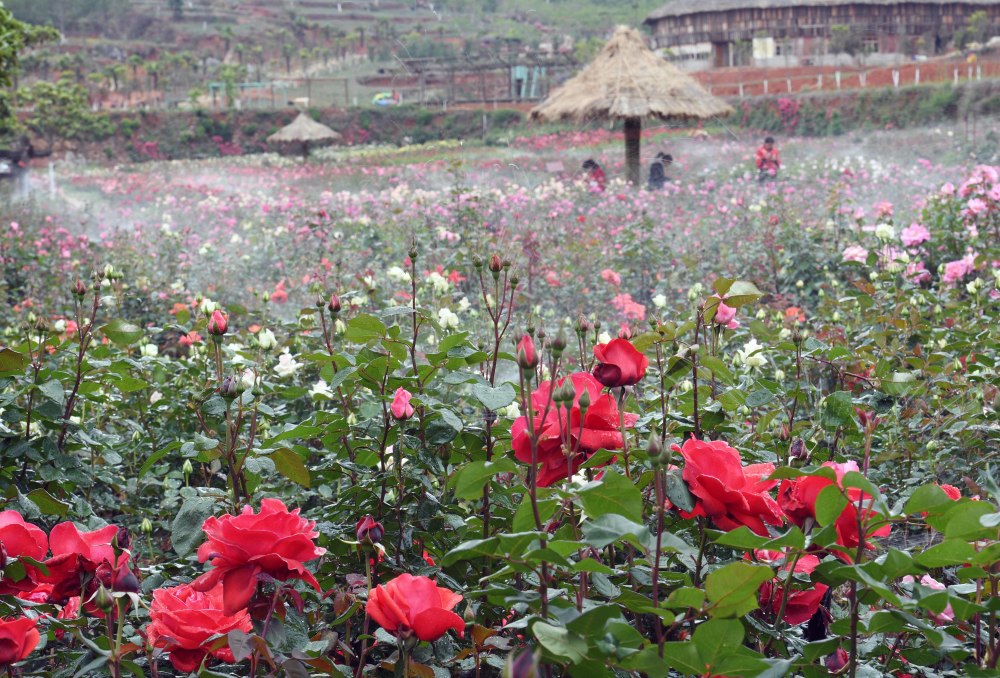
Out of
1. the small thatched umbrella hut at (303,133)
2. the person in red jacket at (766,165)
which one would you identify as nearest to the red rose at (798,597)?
the person in red jacket at (766,165)

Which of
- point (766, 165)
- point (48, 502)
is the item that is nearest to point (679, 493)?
point (48, 502)

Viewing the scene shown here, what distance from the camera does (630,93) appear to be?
8977 mm

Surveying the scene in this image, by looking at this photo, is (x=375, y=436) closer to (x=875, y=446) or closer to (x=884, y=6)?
(x=875, y=446)

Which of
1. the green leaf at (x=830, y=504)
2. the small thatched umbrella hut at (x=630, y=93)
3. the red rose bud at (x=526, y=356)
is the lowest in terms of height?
the green leaf at (x=830, y=504)

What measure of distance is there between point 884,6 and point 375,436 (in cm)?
2434

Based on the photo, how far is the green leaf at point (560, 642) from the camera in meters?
0.50

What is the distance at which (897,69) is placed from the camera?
18.1 metres

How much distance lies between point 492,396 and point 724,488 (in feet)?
0.73

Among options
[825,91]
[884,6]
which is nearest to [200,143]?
[825,91]

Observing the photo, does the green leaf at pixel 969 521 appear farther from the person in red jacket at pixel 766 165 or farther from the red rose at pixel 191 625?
the person in red jacket at pixel 766 165

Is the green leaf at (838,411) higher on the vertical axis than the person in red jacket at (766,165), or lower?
lower

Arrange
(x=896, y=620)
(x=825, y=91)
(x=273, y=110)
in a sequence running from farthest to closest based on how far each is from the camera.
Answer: (x=273, y=110), (x=825, y=91), (x=896, y=620)

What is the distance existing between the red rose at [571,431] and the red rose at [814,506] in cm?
12

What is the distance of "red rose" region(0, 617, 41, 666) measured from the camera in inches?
23.4
